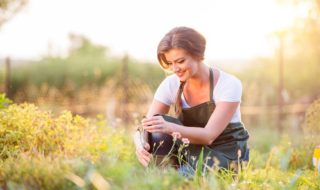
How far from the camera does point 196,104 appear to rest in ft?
14.2

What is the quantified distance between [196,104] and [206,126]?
0.35m

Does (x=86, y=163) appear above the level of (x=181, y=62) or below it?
below

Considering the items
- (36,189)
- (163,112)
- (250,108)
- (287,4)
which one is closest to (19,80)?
(250,108)

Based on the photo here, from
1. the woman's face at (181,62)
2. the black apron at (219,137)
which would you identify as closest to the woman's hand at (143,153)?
the black apron at (219,137)

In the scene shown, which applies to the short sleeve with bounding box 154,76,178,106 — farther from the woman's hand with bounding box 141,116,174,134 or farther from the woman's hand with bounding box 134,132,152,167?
the woman's hand with bounding box 141,116,174,134

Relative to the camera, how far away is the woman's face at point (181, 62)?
4.00m

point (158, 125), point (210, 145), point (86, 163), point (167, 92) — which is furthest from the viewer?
point (167, 92)

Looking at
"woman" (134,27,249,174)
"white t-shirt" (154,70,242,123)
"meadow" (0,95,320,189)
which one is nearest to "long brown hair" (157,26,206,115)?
"woman" (134,27,249,174)

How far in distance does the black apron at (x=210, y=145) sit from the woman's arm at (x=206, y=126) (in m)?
0.13

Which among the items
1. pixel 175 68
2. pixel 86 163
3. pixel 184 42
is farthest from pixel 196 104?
pixel 86 163

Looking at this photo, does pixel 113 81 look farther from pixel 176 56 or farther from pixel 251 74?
pixel 176 56

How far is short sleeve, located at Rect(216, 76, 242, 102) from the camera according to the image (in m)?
4.09

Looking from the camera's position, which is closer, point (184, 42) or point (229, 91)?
point (184, 42)

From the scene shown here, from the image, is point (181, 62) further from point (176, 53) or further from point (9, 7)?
point (9, 7)
